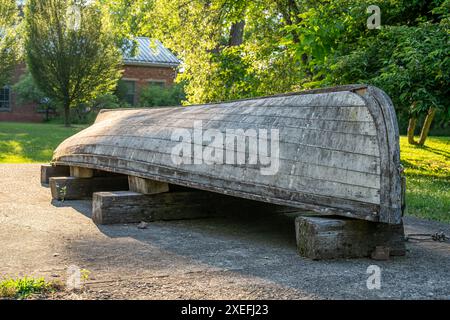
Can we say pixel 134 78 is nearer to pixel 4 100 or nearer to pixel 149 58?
pixel 149 58

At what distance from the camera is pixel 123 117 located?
8.16 meters

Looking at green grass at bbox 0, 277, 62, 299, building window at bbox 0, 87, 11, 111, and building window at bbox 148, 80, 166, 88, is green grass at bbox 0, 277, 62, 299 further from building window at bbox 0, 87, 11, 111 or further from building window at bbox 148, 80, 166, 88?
building window at bbox 148, 80, 166, 88

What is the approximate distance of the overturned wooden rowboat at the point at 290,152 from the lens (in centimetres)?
464

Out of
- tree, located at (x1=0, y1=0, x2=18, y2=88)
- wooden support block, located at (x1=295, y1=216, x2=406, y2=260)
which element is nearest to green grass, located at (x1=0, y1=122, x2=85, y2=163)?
tree, located at (x1=0, y1=0, x2=18, y2=88)

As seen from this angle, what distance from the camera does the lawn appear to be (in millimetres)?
8383

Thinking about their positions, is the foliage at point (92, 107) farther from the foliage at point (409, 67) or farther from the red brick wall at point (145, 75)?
the foliage at point (409, 67)

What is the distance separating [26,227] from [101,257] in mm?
1518

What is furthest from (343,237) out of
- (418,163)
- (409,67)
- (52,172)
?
(418,163)

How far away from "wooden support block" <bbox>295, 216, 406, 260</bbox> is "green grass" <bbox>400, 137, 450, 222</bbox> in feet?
8.71

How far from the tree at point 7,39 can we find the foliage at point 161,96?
30.5ft

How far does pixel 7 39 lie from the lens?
26.4 m

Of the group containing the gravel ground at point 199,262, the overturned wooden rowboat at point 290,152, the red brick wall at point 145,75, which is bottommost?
the gravel ground at point 199,262

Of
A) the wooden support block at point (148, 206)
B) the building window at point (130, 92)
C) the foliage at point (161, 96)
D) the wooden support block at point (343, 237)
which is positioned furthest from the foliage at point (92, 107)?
the wooden support block at point (343, 237)
